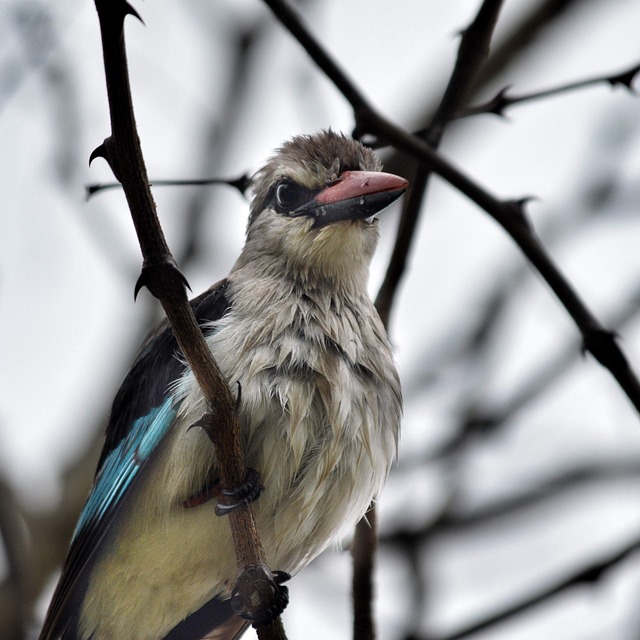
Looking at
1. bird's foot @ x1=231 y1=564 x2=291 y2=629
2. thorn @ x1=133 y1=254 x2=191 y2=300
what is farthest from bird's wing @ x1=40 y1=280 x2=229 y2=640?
thorn @ x1=133 y1=254 x2=191 y2=300

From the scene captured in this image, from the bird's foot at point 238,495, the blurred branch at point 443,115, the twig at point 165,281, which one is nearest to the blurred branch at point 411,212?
the blurred branch at point 443,115

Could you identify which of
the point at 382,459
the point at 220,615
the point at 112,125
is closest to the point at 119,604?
the point at 220,615

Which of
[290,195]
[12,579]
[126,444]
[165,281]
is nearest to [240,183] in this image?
[290,195]

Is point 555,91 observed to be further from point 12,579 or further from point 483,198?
point 12,579

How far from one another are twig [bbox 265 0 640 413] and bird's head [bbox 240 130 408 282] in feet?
1.00

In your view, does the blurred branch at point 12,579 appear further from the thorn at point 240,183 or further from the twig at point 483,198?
the twig at point 483,198

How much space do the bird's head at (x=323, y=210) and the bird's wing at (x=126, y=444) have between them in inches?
12.0

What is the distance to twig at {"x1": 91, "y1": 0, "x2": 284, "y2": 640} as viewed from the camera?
6.64 ft

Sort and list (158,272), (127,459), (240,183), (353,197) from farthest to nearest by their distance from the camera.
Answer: (353,197) < (127,459) < (240,183) < (158,272)

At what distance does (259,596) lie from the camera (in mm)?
2895

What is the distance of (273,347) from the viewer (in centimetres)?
335

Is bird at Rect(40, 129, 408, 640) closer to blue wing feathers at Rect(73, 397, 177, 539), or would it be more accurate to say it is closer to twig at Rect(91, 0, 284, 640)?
blue wing feathers at Rect(73, 397, 177, 539)

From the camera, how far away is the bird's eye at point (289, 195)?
12.9 feet

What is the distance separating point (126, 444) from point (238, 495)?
38.2 inches
